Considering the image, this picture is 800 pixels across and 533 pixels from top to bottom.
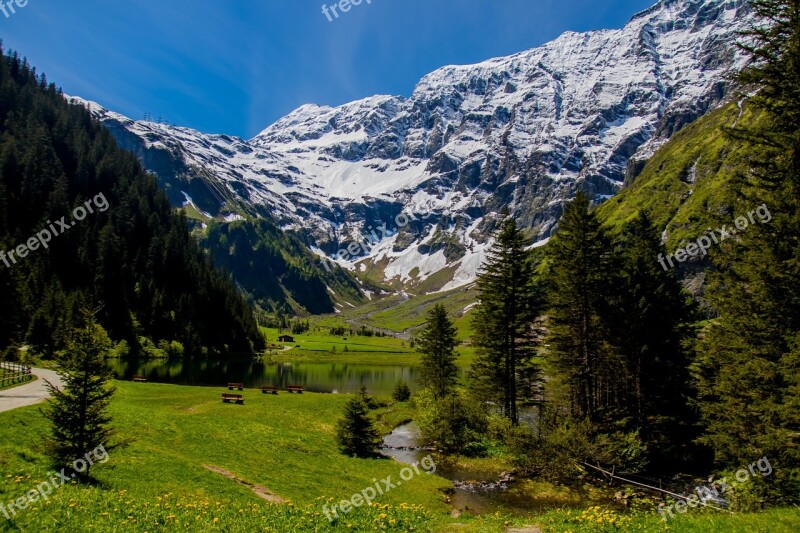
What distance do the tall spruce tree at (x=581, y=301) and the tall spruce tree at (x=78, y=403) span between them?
114 ft

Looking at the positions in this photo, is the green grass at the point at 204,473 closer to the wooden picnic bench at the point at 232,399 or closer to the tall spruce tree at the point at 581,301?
the wooden picnic bench at the point at 232,399

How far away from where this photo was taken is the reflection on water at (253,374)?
8753 centimetres

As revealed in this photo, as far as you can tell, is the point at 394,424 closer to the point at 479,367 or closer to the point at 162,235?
the point at 479,367

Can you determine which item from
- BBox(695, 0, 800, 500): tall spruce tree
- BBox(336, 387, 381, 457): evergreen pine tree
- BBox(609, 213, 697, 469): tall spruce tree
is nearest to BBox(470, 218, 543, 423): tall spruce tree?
BBox(609, 213, 697, 469): tall spruce tree

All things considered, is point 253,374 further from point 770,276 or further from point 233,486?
point 770,276

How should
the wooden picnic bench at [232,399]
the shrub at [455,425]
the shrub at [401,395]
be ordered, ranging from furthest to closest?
the shrub at [401,395] < the wooden picnic bench at [232,399] < the shrub at [455,425]

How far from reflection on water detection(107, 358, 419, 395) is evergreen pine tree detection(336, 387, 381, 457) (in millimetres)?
50031

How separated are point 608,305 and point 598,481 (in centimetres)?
1434

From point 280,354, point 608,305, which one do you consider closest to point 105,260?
point 280,354

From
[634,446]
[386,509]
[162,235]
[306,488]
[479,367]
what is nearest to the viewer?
[386,509]

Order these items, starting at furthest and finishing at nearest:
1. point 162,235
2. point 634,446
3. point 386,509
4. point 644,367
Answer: point 162,235
point 644,367
point 634,446
point 386,509

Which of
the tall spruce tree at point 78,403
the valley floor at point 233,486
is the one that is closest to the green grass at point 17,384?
the valley floor at point 233,486

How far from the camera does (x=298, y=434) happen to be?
43.3 meters

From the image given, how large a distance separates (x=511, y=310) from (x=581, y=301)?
767 centimetres
